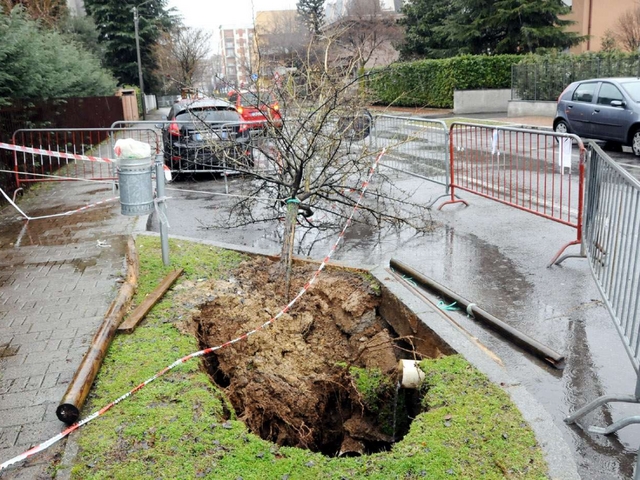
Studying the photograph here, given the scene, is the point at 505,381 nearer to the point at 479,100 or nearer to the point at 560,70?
the point at 560,70

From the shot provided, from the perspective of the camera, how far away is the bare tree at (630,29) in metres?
Result: 32.6

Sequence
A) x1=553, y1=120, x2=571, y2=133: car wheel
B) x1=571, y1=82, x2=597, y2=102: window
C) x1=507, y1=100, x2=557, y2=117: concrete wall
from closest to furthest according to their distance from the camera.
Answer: x1=571, y1=82, x2=597, y2=102: window < x1=553, y1=120, x2=571, y2=133: car wheel < x1=507, y1=100, x2=557, y2=117: concrete wall

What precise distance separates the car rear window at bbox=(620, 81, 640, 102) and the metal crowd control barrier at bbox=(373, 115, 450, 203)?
6.25 metres

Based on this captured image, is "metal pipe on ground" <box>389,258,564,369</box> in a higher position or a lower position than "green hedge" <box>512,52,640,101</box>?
lower

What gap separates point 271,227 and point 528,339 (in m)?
5.19

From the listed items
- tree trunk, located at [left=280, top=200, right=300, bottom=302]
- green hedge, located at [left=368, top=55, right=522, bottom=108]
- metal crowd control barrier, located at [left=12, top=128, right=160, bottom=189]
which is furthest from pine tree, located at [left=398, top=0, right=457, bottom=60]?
tree trunk, located at [left=280, top=200, right=300, bottom=302]

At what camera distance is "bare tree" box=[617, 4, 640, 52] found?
32.6m

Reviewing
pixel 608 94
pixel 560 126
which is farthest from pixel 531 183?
pixel 560 126

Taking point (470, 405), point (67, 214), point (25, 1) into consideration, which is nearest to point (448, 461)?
point (470, 405)

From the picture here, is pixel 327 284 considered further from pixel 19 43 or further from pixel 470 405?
pixel 19 43

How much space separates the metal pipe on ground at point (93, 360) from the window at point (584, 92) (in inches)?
565

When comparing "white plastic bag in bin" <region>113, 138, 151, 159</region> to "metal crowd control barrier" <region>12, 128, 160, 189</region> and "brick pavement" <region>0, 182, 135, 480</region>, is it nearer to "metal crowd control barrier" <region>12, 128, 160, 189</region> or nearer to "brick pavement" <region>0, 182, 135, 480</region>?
"brick pavement" <region>0, 182, 135, 480</region>

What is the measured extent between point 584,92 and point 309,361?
47.6 feet

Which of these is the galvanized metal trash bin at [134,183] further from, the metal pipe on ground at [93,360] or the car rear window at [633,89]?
the car rear window at [633,89]
